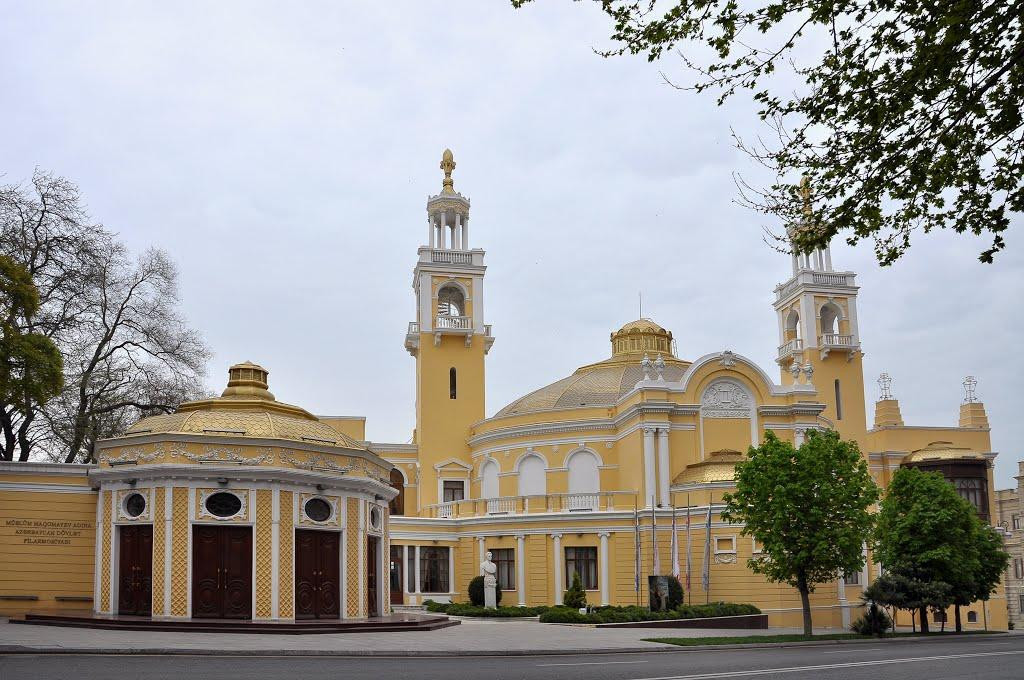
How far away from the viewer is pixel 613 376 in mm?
51469

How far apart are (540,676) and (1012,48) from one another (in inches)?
430

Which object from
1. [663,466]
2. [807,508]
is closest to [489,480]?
[663,466]

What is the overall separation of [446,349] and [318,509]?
26992mm

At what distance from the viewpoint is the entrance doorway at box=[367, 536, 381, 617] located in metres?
28.9

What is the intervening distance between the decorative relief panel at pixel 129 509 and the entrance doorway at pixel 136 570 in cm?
21

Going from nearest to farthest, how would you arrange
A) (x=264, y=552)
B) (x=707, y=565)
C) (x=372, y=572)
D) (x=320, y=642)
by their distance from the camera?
1. (x=320, y=642)
2. (x=264, y=552)
3. (x=372, y=572)
4. (x=707, y=565)

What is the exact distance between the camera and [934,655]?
2152 cm

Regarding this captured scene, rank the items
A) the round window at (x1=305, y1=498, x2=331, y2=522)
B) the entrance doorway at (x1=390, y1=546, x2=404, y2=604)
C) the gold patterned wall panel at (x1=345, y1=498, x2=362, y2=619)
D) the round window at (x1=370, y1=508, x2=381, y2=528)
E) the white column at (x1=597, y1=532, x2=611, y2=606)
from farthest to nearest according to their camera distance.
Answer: the entrance doorway at (x1=390, y1=546, x2=404, y2=604) → the white column at (x1=597, y1=532, x2=611, y2=606) → the round window at (x1=370, y1=508, x2=381, y2=528) → the gold patterned wall panel at (x1=345, y1=498, x2=362, y2=619) → the round window at (x1=305, y1=498, x2=331, y2=522)

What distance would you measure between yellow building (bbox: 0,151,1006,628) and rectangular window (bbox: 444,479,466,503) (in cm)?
10

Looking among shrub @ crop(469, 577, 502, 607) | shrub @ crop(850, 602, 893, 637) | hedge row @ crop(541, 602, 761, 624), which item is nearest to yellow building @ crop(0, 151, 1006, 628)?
shrub @ crop(469, 577, 502, 607)

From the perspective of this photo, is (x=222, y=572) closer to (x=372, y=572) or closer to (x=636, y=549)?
(x=372, y=572)

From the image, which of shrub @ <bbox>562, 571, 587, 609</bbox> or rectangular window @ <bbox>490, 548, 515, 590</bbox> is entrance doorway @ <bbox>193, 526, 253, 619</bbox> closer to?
shrub @ <bbox>562, 571, 587, 609</bbox>

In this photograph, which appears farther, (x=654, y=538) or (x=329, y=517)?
(x=654, y=538)

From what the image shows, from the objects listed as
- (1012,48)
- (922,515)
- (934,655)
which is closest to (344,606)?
(934,655)
